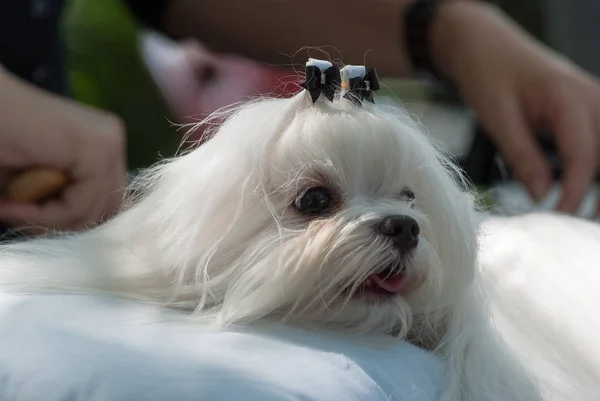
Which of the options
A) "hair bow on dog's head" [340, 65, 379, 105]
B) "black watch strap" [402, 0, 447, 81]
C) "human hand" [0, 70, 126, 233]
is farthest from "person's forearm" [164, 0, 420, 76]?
"hair bow on dog's head" [340, 65, 379, 105]

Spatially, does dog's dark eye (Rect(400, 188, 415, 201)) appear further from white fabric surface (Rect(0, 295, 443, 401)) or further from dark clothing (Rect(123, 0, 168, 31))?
dark clothing (Rect(123, 0, 168, 31))

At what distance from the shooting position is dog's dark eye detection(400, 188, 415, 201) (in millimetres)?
686

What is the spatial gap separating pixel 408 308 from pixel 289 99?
20 cm

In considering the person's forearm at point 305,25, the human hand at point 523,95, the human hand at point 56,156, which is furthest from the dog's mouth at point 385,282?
the person's forearm at point 305,25

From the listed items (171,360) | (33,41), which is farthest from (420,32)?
(171,360)

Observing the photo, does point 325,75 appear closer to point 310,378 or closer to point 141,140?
point 310,378

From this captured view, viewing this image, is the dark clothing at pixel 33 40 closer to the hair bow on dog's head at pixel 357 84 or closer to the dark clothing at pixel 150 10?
the dark clothing at pixel 150 10

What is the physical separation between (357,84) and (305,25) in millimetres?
800

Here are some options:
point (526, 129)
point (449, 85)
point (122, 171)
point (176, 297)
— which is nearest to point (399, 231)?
point (176, 297)

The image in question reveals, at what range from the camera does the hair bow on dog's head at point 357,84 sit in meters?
0.70

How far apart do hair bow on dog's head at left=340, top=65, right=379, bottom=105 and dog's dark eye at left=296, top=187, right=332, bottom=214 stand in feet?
0.29

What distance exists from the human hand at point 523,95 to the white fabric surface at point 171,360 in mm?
668

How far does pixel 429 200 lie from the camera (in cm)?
69

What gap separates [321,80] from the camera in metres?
0.69
